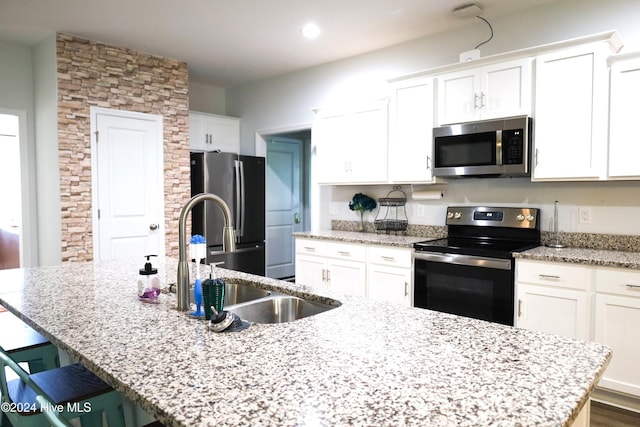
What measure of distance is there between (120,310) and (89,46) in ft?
11.0

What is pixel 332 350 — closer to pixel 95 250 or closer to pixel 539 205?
pixel 539 205

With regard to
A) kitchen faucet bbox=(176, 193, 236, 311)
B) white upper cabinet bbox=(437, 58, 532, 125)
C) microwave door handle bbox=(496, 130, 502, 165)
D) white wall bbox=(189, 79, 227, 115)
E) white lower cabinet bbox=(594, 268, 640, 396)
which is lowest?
white lower cabinet bbox=(594, 268, 640, 396)

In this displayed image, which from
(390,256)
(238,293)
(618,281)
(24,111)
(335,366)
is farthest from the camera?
(24,111)

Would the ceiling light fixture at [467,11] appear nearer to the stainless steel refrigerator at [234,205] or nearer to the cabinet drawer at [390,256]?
the cabinet drawer at [390,256]

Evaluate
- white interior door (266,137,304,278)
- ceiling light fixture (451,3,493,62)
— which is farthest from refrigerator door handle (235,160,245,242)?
ceiling light fixture (451,3,493,62)

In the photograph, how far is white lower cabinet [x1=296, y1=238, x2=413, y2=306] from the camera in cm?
333

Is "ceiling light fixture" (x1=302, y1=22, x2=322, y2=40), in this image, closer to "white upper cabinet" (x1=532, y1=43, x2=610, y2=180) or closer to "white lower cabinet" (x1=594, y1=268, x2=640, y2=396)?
"white upper cabinet" (x1=532, y1=43, x2=610, y2=180)

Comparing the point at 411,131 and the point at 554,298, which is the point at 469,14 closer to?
the point at 411,131

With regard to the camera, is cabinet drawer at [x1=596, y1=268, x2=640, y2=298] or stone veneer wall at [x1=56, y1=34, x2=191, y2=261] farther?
stone veneer wall at [x1=56, y1=34, x2=191, y2=261]

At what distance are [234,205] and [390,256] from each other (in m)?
2.13

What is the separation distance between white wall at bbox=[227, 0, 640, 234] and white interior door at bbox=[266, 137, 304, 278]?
1.93 ft

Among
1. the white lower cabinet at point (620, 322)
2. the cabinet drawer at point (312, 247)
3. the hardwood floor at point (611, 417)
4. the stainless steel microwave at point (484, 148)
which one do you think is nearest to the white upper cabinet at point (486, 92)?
the stainless steel microwave at point (484, 148)

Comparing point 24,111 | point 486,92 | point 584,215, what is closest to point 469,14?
point 486,92

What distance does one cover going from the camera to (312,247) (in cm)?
402
